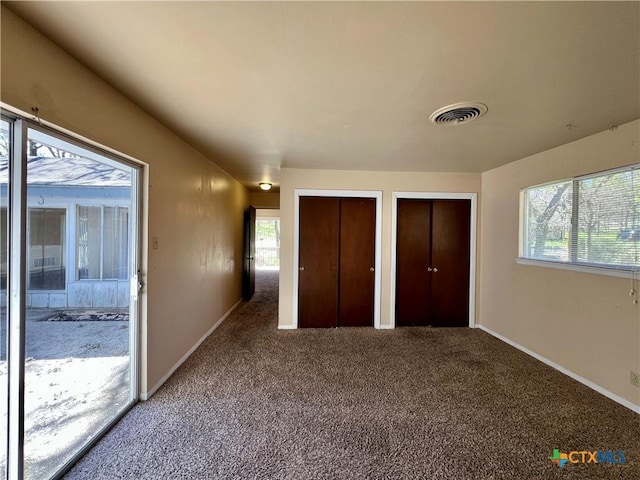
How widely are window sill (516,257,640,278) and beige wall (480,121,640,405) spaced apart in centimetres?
4

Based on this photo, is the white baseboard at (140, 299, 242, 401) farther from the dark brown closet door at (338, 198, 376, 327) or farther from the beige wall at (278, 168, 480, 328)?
the dark brown closet door at (338, 198, 376, 327)

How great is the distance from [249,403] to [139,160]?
2128mm

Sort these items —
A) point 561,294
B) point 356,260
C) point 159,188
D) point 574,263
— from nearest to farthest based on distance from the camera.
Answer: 1. point 159,188
2. point 574,263
3. point 561,294
4. point 356,260

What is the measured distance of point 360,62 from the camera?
1.52 metres

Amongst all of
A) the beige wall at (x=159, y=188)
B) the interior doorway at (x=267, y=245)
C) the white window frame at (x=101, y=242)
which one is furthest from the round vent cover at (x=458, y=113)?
the interior doorway at (x=267, y=245)

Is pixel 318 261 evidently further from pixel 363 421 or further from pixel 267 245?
pixel 267 245

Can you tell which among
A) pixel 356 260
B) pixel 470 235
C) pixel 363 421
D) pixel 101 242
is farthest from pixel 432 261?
pixel 101 242

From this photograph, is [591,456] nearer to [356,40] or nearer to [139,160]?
[356,40]

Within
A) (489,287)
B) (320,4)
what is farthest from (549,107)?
(489,287)

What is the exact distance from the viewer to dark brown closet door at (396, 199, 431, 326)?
13.9ft

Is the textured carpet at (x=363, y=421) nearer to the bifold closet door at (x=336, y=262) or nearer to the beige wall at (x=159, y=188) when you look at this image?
the beige wall at (x=159, y=188)

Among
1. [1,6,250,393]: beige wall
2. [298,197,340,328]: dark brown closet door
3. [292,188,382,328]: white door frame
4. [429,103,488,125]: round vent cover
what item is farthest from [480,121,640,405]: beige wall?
[1,6,250,393]: beige wall

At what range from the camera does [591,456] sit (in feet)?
5.75

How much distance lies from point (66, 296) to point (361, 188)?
137 inches
